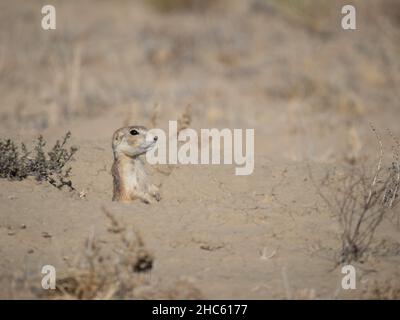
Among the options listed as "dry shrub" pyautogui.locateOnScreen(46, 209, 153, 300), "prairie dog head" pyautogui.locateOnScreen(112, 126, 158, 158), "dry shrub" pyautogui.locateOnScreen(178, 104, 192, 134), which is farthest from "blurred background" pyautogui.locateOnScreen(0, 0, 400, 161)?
"dry shrub" pyautogui.locateOnScreen(46, 209, 153, 300)

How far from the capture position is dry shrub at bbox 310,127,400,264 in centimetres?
404

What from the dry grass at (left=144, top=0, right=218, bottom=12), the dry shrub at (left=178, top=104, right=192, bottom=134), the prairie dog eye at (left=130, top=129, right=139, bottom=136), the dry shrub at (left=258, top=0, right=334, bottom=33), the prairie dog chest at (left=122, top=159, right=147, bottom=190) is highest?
the dry grass at (left=144, top=0, right=218, bottom=12)

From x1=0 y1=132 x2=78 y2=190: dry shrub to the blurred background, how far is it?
2322 millimetres

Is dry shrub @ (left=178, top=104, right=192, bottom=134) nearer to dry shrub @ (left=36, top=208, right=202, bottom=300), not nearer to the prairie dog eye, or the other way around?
the prairie dog eye

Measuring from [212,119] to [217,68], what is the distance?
276cm

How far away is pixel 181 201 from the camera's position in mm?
4750

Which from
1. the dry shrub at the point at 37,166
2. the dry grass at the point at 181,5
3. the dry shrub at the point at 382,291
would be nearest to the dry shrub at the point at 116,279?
the dry shrub at the point at 382,291

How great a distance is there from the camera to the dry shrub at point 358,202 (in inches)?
159

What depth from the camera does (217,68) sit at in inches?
439

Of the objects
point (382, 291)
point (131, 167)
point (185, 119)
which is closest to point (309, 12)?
point (185, 119)

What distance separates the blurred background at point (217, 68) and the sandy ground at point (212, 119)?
0.12ft

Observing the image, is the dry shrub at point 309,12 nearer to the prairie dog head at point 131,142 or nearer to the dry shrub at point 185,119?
the dry shrub at point 185,119

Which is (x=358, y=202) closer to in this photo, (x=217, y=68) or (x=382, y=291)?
(x=382, y=291)

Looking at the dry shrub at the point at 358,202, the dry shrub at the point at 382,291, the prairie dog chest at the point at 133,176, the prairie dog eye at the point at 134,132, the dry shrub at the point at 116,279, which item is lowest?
the dry shrub at the point at 382,291
